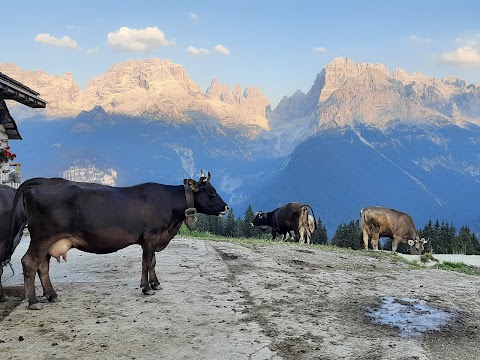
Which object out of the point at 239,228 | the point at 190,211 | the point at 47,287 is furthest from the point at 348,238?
the point at 47,287

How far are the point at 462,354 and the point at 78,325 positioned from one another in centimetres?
543

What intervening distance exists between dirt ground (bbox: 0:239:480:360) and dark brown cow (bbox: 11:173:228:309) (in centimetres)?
72

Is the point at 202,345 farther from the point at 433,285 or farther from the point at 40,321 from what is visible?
the point at 433,285

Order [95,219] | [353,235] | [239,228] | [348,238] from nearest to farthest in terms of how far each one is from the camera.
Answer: [95,219]
[348,238]
[353,235]
[239,228]

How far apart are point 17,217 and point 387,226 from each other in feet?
71.8

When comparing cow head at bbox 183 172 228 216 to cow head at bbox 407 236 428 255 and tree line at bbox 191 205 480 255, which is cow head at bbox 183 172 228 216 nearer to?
cow head at bbox 407 236 428 255

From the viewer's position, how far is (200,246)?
15477 millimetres

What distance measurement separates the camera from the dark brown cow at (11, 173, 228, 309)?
815cm

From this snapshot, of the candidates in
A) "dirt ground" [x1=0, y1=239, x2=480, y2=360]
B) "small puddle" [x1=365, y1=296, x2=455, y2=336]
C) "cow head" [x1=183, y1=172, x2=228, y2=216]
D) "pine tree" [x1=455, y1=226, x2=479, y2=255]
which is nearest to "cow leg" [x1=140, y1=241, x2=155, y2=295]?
"dirt ground" [x1=0, y1=239, x2=480, y2=360]

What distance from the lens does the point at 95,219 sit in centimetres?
854

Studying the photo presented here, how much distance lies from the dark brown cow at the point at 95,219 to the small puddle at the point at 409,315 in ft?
13.7

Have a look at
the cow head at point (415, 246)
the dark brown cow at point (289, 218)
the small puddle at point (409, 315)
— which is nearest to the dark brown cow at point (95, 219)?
the small puddle at point (409, 315)

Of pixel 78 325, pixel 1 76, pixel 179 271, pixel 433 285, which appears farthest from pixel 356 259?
pixel 1 76

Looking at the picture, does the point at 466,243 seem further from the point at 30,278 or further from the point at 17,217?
the point at 30,278
